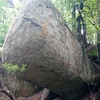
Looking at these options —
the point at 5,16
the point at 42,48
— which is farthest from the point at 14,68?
the point at 5,16

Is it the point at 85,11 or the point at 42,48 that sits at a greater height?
the point at 85,11

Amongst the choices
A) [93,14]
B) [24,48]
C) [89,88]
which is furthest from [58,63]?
[93,14]

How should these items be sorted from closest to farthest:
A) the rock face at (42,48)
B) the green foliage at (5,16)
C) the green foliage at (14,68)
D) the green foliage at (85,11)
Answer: the green foliage at (14,68) < the rock face at (42,48) < the green foliage at (85,11) < the green foliage at (5,16)

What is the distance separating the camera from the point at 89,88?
786 centimetres

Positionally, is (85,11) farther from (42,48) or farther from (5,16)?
(5,16)

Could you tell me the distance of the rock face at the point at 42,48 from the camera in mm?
5816

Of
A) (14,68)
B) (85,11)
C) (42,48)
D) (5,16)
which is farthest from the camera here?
(5,16)

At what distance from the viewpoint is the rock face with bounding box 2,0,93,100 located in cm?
582

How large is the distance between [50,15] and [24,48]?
5.86 ft

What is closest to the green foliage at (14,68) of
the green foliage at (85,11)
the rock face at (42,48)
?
the rock face at (42,48)

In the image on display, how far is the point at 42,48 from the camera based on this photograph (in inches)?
228

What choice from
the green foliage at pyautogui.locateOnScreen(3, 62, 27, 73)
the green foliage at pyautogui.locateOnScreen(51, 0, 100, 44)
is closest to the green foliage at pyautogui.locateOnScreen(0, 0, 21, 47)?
the green foliage at pyautogui.locateOnScreen(51, 0, 100, 44)

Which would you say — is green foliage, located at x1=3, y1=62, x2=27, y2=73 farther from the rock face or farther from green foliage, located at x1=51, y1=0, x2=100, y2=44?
green foliage, located at x1=51, y1=0, x2=100, y2=44

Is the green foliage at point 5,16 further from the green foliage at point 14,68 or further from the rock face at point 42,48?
the green foliage at point 14,68
